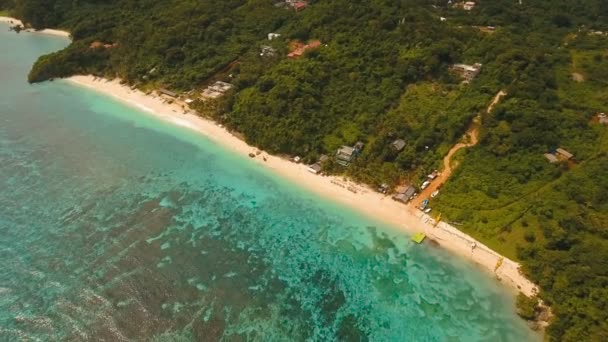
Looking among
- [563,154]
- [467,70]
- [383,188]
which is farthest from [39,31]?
[563,154]

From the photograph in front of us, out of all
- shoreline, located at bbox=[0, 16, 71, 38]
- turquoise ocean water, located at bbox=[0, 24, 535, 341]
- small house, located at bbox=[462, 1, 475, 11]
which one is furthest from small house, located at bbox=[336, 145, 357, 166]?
shoreline, located at bbox=[0, 16, 71, 38]

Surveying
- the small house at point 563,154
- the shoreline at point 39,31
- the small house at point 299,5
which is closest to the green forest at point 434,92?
the small house at point 563,154

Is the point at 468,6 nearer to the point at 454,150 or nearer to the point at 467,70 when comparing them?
the point at 467,70

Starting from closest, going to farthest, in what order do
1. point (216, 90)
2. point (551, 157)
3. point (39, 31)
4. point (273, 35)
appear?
point (551, 157) → point (216, 90) → point (273, 35) → point (39, 31)

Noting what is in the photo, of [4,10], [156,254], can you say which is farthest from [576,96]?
[4,10]

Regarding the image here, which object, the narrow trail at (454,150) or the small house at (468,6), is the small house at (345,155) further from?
the small house at (468,6)

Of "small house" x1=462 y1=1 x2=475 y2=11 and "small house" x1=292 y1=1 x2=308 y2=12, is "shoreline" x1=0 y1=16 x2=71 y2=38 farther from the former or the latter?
"small house" x1=462 y1=1 x2=475 y2=11
